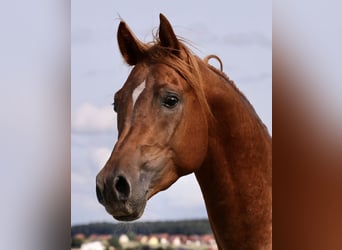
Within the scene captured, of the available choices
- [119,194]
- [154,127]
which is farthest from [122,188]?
[154,127]

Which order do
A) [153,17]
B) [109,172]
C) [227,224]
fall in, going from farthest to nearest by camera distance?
[153,17]
[227,224]
[109,172]

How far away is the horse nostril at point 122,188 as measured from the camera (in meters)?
0.92

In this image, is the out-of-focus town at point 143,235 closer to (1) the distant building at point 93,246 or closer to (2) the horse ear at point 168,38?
(1) the distant building at point 93,246

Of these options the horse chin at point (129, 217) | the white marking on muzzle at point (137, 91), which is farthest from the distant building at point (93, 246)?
the white marking on muzzle at point (137, 91)

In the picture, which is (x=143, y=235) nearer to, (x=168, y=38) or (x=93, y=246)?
(x=93, y=246)

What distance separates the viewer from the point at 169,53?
1.01m

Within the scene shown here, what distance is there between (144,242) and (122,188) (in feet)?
0.96

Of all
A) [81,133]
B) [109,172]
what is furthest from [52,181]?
[109,172]

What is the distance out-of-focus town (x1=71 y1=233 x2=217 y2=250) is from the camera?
117 cm

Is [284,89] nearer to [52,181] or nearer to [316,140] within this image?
[316,140]

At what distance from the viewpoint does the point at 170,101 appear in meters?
0.98

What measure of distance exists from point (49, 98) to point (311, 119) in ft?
1.90

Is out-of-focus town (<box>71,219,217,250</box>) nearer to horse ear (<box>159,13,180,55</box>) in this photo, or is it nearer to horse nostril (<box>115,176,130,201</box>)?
horse nostril (<box>115,176,130,201</box>)

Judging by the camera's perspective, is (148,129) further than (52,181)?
No
